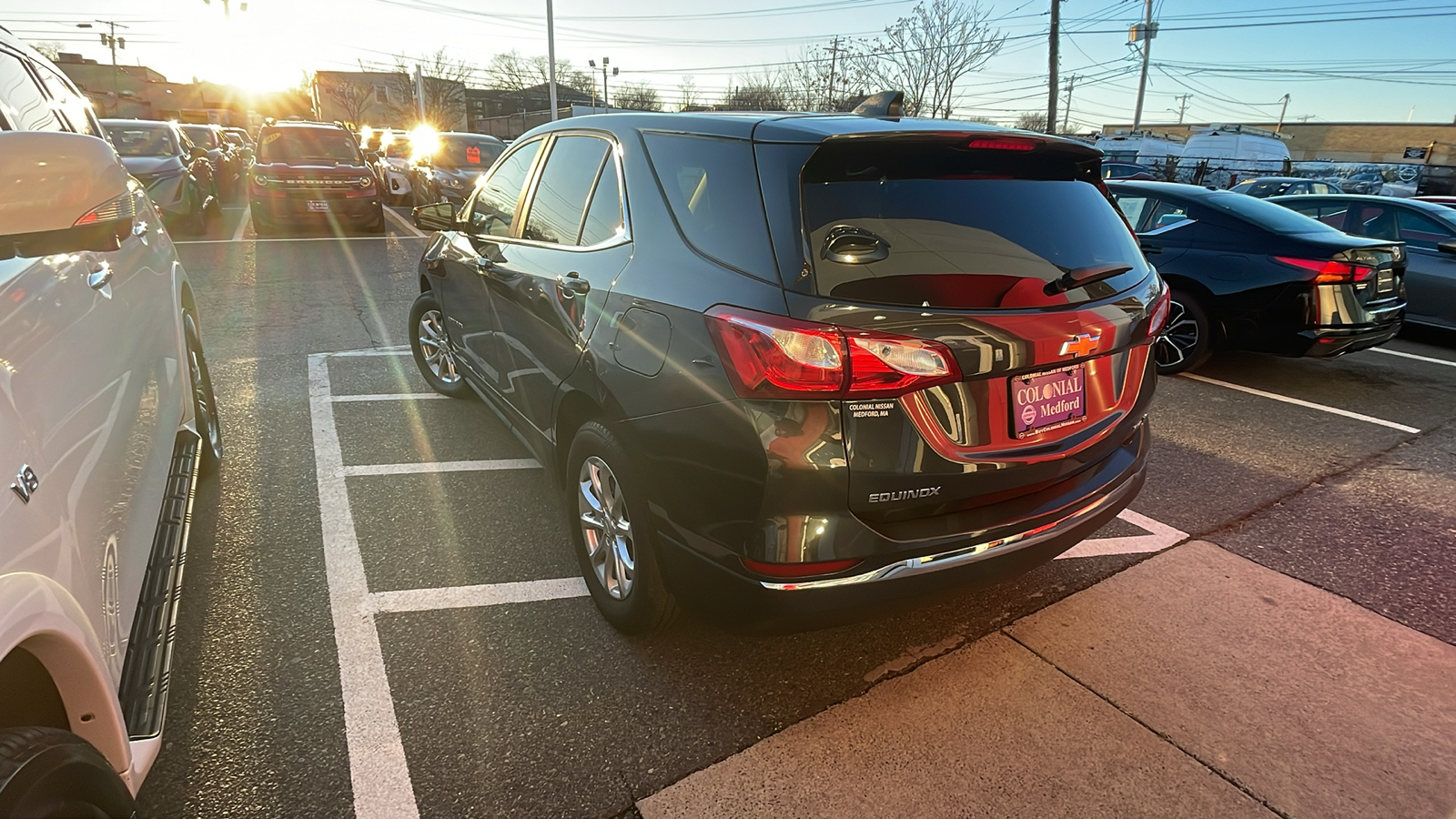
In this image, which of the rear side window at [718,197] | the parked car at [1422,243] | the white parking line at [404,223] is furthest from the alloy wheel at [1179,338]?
the white parking line at [404,223]

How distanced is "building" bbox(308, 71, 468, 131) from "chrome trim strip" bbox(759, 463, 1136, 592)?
6908cm

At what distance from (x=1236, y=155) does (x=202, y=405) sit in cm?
4107

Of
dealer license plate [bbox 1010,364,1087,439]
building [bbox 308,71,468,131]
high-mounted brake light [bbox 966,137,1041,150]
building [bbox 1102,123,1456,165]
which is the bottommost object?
dealer license plate [bbox 1010,364,1087,439]

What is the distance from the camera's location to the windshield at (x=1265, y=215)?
20.4 feet

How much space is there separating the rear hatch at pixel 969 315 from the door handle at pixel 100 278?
1889 millimetres

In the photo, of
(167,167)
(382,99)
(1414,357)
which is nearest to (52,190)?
(1414,357)

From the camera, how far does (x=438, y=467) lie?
4238 millimetres

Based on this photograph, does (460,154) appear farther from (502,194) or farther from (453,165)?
(502,194)

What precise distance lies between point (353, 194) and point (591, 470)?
1200 cm

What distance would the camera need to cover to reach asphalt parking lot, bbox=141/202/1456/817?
7.38ft

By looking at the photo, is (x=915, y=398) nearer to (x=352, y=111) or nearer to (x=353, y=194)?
(x=353, y=194)

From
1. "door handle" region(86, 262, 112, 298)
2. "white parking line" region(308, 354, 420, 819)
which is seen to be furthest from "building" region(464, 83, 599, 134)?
"door handle" region(86, 262, 112, 298)

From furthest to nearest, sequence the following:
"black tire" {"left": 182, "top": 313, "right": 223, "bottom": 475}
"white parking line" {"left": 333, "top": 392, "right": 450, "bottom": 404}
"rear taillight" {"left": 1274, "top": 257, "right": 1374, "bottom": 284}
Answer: "rear taillight" {"left": 1274, "top": 257, "right": 1374, "bottom": 284}, "white parking line" {"left": 333, "top": 392, "right": 450, "bottom": 404}, "black tire" {"left": 182, "top": 313, "right": 223, "bottom": 475}

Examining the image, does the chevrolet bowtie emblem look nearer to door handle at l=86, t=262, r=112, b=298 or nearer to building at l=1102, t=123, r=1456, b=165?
door handle at l=86, t=262, r=112, b=298
